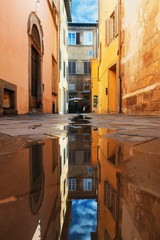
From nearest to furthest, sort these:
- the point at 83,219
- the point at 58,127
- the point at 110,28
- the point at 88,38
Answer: the point at 83,219 < the point at 58,127 < the point at 110,28 < the point at 88,38

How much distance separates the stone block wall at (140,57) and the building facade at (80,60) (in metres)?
20.5

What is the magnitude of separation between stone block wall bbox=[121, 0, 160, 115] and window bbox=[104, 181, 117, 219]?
4.90 meters

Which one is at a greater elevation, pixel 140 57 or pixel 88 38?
pixel 88 38

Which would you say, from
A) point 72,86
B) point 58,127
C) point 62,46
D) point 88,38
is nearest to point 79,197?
point 58,127

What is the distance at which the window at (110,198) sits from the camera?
612 millimetres

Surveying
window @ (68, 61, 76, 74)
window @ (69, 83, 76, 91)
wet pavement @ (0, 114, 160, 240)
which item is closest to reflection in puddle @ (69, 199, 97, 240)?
wet pavement @ (0, 114, 160, 240)

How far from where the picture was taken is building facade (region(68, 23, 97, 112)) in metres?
28.9

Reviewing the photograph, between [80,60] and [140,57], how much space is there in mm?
23356

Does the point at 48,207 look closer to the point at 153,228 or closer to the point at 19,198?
the point at 19,198

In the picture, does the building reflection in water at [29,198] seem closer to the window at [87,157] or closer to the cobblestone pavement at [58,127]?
the window at [87,157]

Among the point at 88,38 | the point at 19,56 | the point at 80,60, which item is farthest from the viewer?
the point at 80,60

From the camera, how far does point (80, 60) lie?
29.4 metres

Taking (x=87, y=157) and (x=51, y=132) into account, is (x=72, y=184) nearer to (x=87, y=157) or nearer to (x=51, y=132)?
(x=87, y=157)

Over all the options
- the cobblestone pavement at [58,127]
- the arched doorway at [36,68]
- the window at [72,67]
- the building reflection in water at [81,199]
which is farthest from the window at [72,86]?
the building reflection in water at [81,199]
